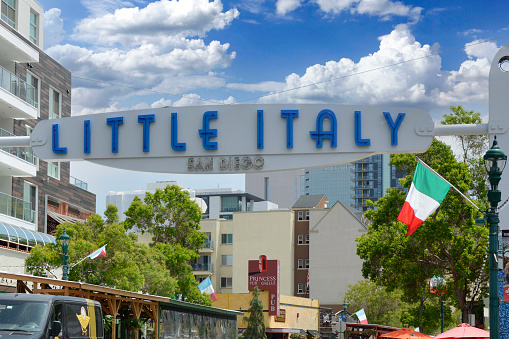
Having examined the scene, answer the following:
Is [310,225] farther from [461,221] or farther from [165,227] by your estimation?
[461,221]

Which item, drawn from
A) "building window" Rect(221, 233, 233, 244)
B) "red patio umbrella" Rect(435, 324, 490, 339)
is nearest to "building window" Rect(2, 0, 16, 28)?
"red patio umbrella" Rect(435, 324, 490, 339)

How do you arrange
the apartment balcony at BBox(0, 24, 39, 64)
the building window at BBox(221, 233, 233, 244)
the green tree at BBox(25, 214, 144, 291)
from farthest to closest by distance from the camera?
1. the building window at BBox(221, 233, 233, 244)
2. the apartment balcony at BBox(0, 24, 39, 64)
3. the green tree at BBox(25, 214, 144, 291)

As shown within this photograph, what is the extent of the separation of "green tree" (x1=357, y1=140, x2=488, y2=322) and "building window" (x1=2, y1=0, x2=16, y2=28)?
24.6m

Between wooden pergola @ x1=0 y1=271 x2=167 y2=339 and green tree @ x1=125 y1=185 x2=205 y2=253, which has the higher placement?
green tree @ x1=125 y1=185 x2=205 y2=253

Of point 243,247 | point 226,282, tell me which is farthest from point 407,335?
point 226,282

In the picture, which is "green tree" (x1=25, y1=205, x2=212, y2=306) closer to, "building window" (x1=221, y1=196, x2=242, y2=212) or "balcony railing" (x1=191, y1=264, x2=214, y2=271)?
"balcony railing" (x1=191, y1=264, x2=214, y2=271)

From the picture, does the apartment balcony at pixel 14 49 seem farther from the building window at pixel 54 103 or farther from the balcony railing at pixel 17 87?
the building window at pixel 54 103

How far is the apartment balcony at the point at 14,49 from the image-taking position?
4478cm

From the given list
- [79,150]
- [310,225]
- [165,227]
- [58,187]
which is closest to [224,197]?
[310,225]

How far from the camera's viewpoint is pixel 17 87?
45906 mm

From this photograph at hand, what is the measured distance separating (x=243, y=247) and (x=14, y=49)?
229ft

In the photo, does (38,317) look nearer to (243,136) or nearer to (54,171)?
(243,136)

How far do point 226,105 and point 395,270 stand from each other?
33.6m

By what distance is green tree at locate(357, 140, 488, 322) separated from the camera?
42.0 meters
